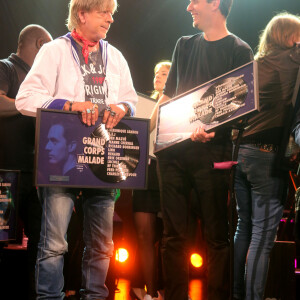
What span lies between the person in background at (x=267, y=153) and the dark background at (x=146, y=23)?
12.6ft

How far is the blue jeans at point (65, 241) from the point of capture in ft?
6.82

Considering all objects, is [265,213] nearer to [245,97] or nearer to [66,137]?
[245,97]

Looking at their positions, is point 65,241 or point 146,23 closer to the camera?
point 65,241

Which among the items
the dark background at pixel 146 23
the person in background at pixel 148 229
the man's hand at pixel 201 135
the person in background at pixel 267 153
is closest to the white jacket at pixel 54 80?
the man's hand at pixel 201 135

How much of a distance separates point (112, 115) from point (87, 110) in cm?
14

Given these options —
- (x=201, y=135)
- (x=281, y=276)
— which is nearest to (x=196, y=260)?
(x=281, y=276)

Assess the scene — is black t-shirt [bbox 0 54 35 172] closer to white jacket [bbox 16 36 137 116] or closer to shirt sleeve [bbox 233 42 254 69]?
white jacket [bbox 16 36 137 116]

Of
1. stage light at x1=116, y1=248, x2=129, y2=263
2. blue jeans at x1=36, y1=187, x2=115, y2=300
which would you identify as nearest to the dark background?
stage light at x1=116, y1=248, x2=129, y2=263

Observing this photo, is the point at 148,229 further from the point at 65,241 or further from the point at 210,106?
the point at 210,106

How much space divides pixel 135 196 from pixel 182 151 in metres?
0.96

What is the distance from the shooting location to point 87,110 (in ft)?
6.86

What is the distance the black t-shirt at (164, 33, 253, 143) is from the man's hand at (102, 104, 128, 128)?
433 mm

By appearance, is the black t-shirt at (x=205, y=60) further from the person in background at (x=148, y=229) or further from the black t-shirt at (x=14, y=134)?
the black t-shirt at (x=14, y=134)

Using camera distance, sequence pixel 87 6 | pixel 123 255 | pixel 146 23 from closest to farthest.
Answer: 1. pixel 87 6
2. pixel 123 255
3. pixel 146 23
